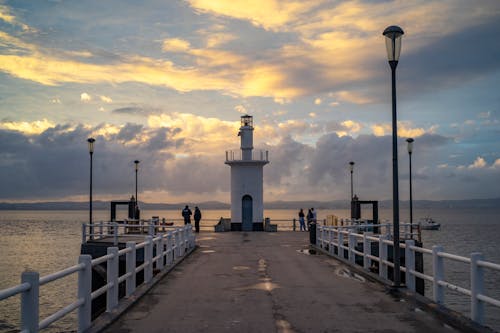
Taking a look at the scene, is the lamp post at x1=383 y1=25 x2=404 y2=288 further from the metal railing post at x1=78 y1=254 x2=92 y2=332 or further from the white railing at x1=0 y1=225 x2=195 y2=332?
the metal railing post at x1=78 y1=254 x2=92 y2=332

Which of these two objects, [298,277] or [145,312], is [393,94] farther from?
[145,312]

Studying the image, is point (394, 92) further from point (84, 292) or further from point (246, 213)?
point (246, 213)

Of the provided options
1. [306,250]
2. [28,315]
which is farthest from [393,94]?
[306,250]

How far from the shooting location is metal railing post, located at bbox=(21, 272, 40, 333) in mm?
6625

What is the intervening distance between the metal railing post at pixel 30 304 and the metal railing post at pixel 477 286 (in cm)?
679

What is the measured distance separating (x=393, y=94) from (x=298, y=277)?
5.81 metres

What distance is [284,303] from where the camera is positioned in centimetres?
1126

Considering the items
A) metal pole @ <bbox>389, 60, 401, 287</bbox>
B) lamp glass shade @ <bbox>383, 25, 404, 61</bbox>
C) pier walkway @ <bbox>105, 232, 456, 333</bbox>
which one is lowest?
pier walkway @ <bbox>105, 232, 456, 333</bbox>

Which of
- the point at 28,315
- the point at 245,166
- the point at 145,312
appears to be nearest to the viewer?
the point at 28,315

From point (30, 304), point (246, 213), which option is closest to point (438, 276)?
point (30, 304)

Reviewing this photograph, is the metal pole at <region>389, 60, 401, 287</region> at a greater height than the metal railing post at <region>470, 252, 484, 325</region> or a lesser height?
greater

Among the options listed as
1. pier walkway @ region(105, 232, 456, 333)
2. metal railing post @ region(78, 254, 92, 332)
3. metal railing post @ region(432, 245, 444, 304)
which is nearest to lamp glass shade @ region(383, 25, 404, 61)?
metal railing post @ region(432, 245, 444, 304)

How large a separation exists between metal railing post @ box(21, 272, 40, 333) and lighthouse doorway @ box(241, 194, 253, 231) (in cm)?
Result: 3667

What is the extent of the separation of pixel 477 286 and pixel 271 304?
4.10m
